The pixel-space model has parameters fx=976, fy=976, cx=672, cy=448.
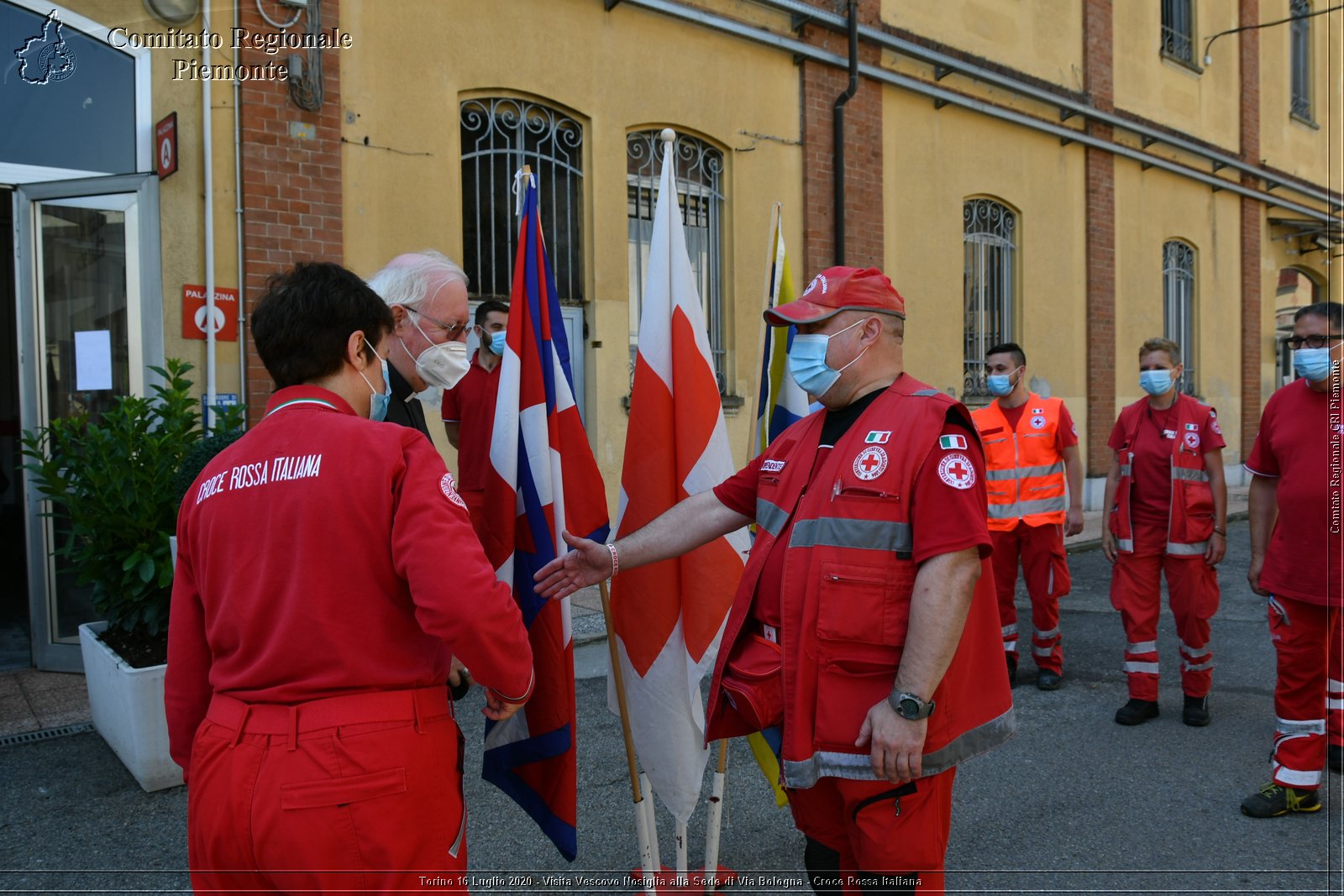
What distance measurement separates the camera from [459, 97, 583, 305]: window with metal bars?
26.2 ft

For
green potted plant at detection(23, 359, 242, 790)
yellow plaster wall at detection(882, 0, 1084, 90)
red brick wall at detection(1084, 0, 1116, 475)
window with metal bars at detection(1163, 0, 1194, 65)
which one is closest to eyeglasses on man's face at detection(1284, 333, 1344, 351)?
green potted plant at detection(23, 359, 242, 790)

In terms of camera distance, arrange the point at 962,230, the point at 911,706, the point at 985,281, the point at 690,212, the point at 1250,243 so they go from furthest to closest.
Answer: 1. the point at 1250,243
2. the point at 985,281
3. the point at 962,230
4. the point at 690,212
5. the point at 911,706

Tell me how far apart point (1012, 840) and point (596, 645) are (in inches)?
132

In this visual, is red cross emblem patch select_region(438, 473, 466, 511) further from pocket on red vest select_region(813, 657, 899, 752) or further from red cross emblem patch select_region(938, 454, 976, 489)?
red cross emblem patch select_region(938, 454, 976, 489)

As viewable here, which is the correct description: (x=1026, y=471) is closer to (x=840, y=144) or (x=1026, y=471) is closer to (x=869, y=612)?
(x=869, y=612)

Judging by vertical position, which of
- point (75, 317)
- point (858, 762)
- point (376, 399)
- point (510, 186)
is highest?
point (510, 186)

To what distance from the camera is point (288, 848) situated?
1783mm

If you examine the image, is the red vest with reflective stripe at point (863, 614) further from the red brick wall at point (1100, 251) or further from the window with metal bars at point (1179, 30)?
the window with metal bars at point (1179, 30)

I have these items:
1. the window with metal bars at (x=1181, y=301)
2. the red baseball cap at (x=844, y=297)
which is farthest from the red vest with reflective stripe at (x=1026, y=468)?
the window with metal bars at (x=1181, y=301)

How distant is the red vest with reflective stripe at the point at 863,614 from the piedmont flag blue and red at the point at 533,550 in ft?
2.88

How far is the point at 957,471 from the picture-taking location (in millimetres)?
2328

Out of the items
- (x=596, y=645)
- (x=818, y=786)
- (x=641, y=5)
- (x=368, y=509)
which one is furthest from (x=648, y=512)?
(x=641, y=5)

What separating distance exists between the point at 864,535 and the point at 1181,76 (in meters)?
16.0

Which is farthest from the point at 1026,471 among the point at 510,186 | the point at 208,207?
the point at 208,207
